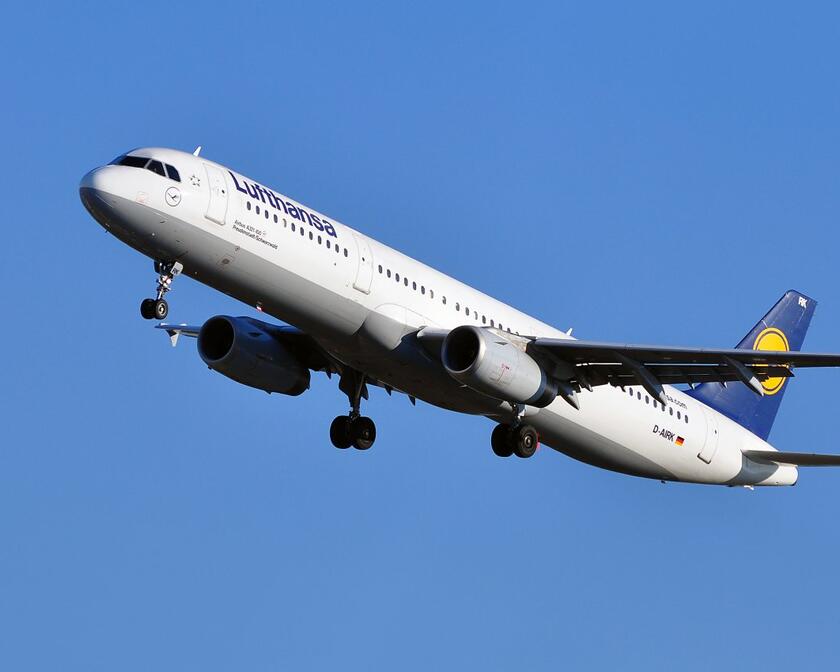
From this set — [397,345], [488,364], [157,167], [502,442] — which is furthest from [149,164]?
[502,442]

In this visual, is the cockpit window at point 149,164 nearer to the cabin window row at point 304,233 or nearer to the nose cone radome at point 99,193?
the nose cone radome at point 99,193

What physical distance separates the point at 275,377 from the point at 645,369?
959 centimetres

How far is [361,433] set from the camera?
41.1m

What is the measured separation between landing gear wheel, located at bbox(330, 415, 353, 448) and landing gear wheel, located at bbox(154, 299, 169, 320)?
8850 mm

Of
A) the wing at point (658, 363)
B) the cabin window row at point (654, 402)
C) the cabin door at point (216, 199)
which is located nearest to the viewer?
the cabin door at point (216, 199)

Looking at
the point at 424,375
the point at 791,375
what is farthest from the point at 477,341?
the point at 791,375

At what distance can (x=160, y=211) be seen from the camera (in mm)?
33406

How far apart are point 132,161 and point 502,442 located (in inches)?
454

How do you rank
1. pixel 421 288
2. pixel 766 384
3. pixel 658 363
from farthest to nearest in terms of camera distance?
pixel 766 384 < pixel 658 363 < pixel 421 288

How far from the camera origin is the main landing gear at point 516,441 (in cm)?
3825

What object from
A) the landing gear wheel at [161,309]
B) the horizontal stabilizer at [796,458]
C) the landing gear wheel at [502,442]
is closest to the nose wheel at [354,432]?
the landing gear wheel at [502,442]

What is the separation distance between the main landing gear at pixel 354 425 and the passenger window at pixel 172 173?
29.2ft

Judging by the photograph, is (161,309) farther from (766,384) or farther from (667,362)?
(766,384)

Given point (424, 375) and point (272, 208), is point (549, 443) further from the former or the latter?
point (272, 208)
